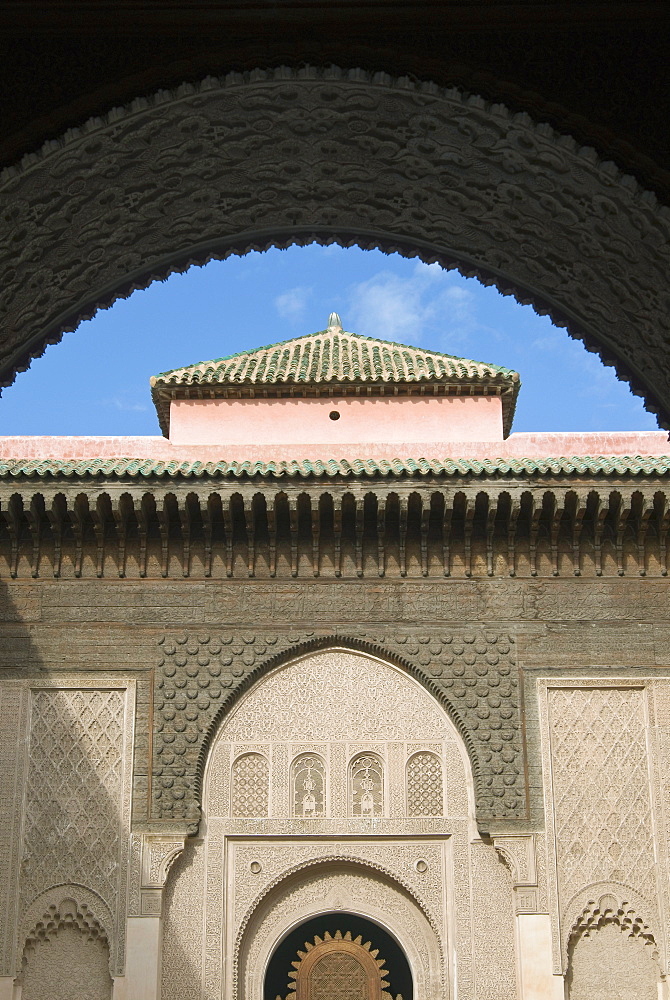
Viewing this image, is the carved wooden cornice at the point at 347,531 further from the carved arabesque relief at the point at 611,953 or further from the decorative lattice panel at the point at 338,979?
the decorative lattice panel at the point at 338,979

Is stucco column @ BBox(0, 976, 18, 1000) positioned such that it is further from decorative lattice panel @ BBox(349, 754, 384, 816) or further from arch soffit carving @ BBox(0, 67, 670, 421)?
arch soffit carving @ BBox(0, 67, 670, 421)

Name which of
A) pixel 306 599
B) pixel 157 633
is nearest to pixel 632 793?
pixel 306 599

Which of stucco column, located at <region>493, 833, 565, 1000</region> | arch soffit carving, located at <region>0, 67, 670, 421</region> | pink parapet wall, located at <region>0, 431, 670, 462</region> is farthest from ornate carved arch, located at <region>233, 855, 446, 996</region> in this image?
arch soffit carving, located at <region>0, 67, 670, 421</region>

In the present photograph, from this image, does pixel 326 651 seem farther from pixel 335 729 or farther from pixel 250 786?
pixel 250 786

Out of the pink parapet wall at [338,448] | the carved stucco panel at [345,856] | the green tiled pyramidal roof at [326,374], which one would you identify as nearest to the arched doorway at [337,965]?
the carved stucco panel at [345,856]

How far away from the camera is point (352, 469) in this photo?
29.4ft

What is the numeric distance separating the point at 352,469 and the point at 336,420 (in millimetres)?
2520

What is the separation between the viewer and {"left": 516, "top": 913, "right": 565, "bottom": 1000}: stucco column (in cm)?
811

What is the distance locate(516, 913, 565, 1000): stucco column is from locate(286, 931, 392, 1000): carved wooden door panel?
3.17ft

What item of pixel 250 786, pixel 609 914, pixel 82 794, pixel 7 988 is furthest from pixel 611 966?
pixel 7 988

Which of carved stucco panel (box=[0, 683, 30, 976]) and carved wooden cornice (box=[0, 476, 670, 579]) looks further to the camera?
carved wooden cornice (box=[0, 476, 670, 579])

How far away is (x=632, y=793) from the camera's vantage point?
28.3 ft

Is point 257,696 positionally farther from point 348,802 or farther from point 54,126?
point 54,126

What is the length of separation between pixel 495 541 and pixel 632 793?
6.47 feet
